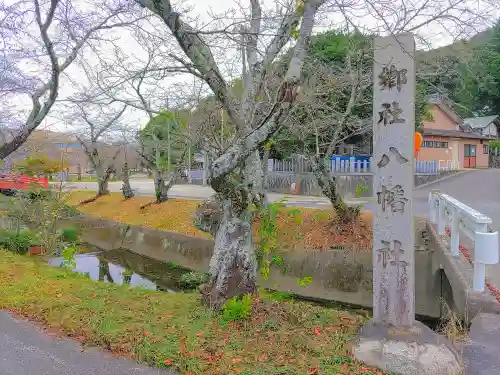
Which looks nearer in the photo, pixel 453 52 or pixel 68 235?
pixel 453 52

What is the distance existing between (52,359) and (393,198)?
421 cm

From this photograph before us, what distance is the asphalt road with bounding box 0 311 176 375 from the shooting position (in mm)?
4391

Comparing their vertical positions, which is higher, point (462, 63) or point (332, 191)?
point (462, 63)

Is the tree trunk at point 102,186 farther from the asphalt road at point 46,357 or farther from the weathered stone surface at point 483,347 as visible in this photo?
the weathered stone surface at point 483,347

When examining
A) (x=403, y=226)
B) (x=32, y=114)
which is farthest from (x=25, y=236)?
(x=403, y=226)

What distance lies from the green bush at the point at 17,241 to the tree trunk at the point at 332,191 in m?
8.26

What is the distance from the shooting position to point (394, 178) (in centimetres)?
484

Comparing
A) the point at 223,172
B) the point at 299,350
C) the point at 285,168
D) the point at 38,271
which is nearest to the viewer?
the point at 299,350

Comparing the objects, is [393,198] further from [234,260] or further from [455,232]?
[455,232]

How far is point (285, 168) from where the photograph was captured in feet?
81.3

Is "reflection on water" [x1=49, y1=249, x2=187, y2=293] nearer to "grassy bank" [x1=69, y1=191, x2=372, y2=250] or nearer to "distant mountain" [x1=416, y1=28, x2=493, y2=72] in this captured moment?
"grassy bank" [x1=69, y1=191, x2=372, y2=250]

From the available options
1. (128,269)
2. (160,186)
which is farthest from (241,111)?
(160,186)

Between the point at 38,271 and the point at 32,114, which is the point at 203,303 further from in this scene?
the point at 32,114

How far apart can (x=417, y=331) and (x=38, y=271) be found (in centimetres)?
756
